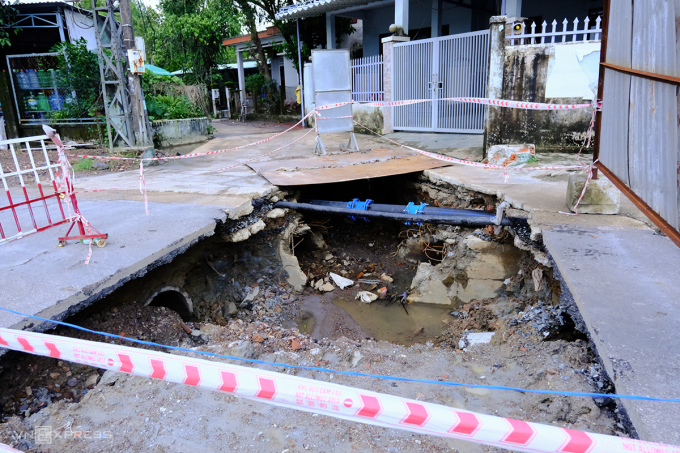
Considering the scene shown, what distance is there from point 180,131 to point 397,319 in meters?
8.59

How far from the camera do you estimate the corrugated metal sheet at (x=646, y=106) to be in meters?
2.06

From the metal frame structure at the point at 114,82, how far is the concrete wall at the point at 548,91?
24.1 feet

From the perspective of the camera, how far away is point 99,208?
538 cm

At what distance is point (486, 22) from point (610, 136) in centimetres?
1224

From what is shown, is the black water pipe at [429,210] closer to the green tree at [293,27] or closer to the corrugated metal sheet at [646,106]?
the corrugated metal sheet at [646,106]

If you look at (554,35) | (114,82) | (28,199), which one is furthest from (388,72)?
(28,199)

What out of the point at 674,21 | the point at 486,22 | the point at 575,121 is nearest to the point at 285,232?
the point at 674,21

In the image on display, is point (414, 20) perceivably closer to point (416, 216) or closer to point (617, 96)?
point (416, 216)

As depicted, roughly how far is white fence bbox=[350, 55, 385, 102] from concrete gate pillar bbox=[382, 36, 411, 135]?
0.30m

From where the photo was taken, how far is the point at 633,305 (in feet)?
8.86

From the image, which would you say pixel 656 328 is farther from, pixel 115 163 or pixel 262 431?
pixel 115 163

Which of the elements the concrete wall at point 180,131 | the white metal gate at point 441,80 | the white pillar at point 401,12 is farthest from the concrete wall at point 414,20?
the concrete wall at point 180,131

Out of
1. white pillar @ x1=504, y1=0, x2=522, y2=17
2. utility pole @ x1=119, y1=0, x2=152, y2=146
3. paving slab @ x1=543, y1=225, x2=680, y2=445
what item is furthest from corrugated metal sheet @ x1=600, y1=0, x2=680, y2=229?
utility pole @ x1=119, y1=0, x2=152, y2=146

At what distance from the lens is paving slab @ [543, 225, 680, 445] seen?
6.63 feet
